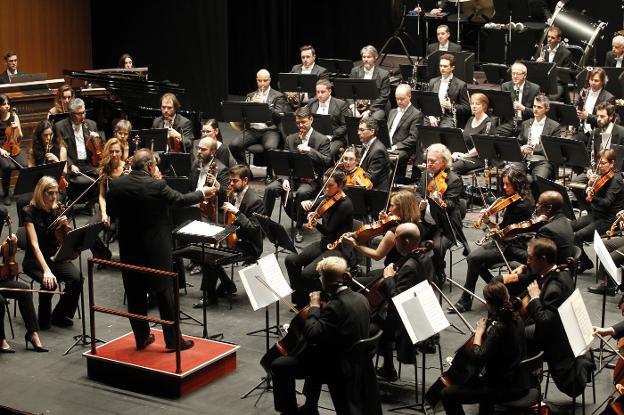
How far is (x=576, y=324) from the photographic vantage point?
6.68 m

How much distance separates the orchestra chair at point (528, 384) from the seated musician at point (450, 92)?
663cm

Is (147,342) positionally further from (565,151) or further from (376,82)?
(376,82)

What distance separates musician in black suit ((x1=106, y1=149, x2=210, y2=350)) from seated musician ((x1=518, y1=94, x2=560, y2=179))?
16.4 feet

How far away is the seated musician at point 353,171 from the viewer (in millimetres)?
10859

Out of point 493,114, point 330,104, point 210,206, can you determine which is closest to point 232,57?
point 330,104

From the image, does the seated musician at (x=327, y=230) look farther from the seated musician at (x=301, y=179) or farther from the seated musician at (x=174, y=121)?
the seated musician at (x=174, y=121)

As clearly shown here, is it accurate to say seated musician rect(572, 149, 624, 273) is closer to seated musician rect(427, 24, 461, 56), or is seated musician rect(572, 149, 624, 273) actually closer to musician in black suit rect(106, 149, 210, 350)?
musician in black suit rect(106, 149, 210, 350)

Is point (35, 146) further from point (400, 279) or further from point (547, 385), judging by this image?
point (547, 385)

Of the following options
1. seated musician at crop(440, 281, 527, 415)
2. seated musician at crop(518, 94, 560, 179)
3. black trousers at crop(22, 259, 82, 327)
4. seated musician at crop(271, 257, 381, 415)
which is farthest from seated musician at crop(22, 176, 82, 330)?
seated musician at crop(518, 94, 560, 179)

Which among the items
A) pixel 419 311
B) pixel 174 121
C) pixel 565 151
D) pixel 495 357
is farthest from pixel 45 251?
pixel 565 151

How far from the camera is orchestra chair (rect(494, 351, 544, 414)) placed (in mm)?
6812

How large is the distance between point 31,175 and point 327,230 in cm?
310

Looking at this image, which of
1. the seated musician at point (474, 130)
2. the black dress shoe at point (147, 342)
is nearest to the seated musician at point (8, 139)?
the black dress shoe at point (147, 342)

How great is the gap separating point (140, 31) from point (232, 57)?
186 cm
